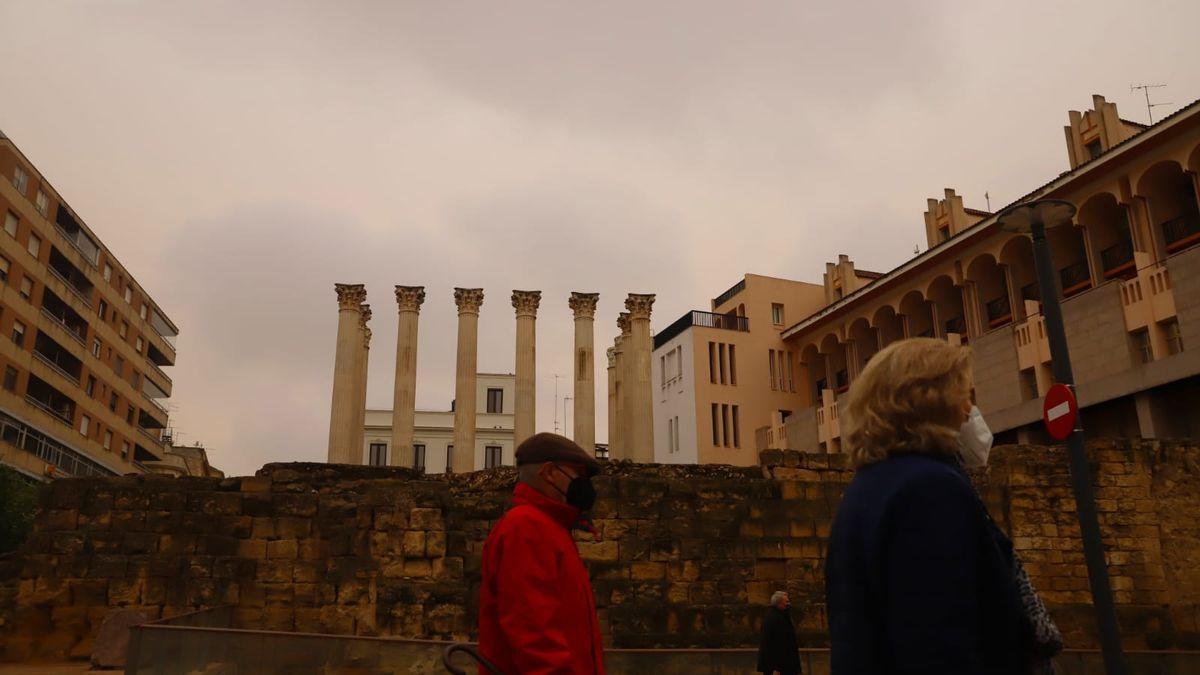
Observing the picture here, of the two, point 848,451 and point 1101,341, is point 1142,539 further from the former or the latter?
point 848,451

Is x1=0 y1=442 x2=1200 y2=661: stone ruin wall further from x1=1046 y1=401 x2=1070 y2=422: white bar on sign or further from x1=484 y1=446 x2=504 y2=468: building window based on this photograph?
x1=484 y1=446 x2=504 y2=468: building window

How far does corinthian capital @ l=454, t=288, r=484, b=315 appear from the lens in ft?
117

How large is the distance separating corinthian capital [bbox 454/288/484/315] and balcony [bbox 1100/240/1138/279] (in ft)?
74.2

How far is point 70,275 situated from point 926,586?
50252 millimetres

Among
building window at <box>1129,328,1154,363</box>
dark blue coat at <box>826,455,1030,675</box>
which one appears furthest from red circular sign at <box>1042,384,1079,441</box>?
building window at <box>1129,328,1154,363</box>

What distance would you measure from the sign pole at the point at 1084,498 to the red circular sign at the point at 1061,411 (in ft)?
0.22

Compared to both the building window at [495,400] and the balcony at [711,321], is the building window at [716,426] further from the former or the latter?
the building window at [495,400]

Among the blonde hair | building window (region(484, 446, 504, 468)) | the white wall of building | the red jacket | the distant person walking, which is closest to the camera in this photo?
the blonde hair

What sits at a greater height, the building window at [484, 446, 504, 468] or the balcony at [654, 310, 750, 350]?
the balcony at [654, 310, 750, 350]

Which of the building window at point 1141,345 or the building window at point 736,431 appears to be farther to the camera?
the building window at point 736,431

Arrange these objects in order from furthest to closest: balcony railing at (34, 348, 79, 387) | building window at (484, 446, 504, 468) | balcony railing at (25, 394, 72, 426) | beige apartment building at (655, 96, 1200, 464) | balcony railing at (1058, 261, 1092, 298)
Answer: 1. building window at (484, 446, 504, 468)
2. balcony railing at (34, 348, 79, 387)
3. balcony railing at (25, 394, 72, 426)
4. balcony railing at (1058, 261, 1092, 298)
5. beige apartment building at (655, 96, 1200, 464)

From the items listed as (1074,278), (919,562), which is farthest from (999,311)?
(919,562)

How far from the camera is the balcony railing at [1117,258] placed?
27000mm

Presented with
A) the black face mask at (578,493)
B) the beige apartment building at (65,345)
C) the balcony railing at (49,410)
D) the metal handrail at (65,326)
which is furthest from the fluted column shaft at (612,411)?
the black face mask at (578,493)
